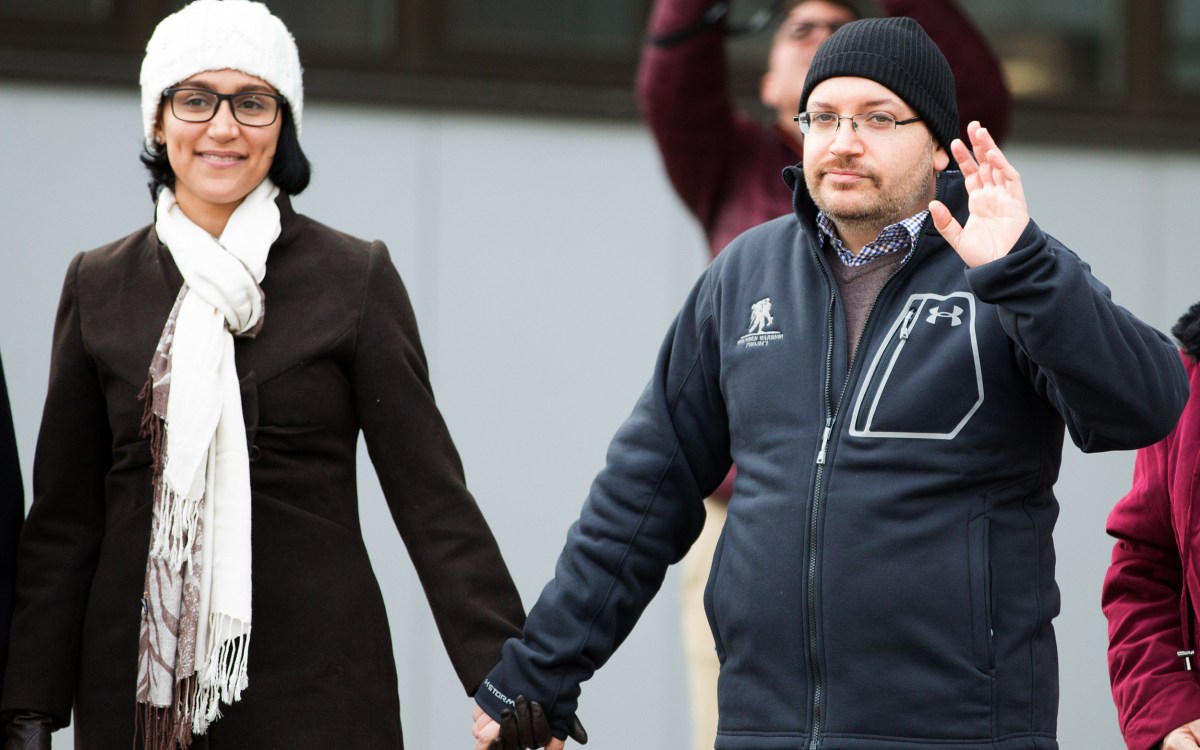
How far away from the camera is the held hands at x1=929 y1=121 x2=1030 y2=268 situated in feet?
9.96

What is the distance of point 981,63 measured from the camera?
4648 millimetres

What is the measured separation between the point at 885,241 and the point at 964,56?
56.5 inches

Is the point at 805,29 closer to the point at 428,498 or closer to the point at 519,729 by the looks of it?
the point at 428,498

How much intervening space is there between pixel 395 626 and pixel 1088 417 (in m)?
3.20

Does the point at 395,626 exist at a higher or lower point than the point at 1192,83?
lower

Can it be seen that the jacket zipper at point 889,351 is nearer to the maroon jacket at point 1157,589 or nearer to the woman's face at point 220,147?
the maroon jacket at point 1157,589

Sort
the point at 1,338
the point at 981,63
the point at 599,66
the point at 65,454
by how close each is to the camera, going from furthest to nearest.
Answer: the point at 599,66 < the point at 1,338 < the point at 981,63 < the point at 65,454

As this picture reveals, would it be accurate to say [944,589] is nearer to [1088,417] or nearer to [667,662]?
[1088,417]

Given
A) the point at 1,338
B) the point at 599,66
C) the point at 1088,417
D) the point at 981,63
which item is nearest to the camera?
the point at 1088,417

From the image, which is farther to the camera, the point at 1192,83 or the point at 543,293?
the point at 1192,83

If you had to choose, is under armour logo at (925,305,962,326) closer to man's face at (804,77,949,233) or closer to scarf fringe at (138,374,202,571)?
man's face at (804,77,949,233)

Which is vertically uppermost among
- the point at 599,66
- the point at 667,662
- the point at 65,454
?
the point at 599,66

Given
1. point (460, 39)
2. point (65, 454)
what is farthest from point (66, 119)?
point (65, 454)

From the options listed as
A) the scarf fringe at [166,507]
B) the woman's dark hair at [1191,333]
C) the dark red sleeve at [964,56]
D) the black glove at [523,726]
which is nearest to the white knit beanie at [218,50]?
the scarf fringe at [166,507]
